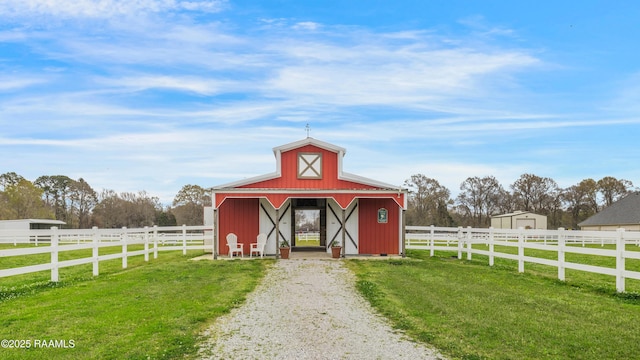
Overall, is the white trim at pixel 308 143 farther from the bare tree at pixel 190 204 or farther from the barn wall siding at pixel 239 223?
the bare tree at pixel 190 204

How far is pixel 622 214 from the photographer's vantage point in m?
38.7

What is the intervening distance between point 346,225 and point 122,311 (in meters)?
11.3

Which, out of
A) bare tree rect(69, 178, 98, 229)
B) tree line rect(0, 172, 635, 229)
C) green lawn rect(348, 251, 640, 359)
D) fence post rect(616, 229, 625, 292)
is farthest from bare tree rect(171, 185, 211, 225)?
fence post rect(616, 229, 625, 292)

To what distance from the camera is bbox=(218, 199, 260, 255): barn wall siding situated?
60.8 ft

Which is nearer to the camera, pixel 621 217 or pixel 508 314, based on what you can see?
pixel 508 314

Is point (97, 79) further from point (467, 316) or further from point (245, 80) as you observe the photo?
point (467, 316)

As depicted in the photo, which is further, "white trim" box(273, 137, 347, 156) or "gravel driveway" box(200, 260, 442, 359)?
"white trim" box(273, 137, 347, 156)

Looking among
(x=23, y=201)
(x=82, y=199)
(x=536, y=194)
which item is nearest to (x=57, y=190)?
(x=82, y=199)

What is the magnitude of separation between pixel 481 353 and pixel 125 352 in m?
4.18

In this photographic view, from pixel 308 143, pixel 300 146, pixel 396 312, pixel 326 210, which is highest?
pixel 308 143

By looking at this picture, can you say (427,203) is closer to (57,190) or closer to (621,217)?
(621,217)

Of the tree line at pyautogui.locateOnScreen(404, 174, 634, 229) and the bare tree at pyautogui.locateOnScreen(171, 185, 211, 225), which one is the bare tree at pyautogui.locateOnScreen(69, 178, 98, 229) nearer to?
the bare tree at pyautogui.locateOnScreen(171, 185, 211, 225)

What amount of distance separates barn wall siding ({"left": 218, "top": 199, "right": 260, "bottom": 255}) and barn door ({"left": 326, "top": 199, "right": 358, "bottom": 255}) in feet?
8.85

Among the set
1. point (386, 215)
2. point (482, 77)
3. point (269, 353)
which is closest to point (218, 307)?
point (269, 353)
